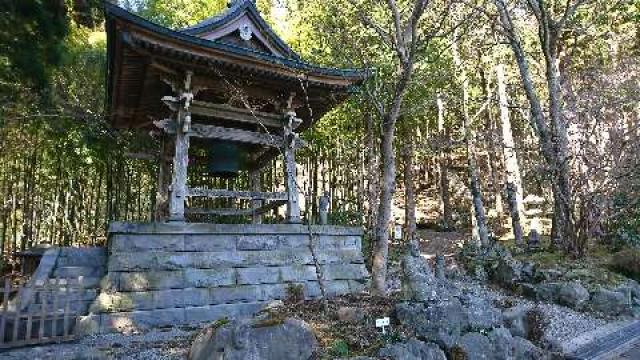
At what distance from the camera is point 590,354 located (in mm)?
5145

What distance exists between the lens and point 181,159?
725 cm

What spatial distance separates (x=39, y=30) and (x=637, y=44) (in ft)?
64.1

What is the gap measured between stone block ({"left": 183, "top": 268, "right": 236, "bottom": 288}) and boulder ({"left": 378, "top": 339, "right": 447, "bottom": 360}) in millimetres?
3483

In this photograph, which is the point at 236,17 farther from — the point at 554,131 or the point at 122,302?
the point at 554,131

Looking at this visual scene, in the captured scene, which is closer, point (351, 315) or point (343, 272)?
point (351, 315)

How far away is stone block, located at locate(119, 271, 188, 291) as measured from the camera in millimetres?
6172

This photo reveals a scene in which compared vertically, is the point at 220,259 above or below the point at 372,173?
below

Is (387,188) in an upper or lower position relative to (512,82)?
lower

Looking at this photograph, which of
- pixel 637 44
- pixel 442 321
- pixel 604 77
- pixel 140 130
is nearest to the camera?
pixel 442 321

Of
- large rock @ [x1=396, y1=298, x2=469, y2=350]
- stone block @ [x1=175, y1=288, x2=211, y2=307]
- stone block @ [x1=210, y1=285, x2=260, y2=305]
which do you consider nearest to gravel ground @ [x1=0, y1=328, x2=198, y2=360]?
stone block @ [x1=175, y1=288, x2=211, y2=307]

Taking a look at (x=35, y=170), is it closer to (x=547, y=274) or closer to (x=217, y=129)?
(x=217, y=129)

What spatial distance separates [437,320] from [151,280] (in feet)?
13.5

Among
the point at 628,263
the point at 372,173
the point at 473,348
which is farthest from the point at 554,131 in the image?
the point at 473,348

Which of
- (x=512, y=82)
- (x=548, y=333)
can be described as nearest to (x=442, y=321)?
(x=548, y=333)
